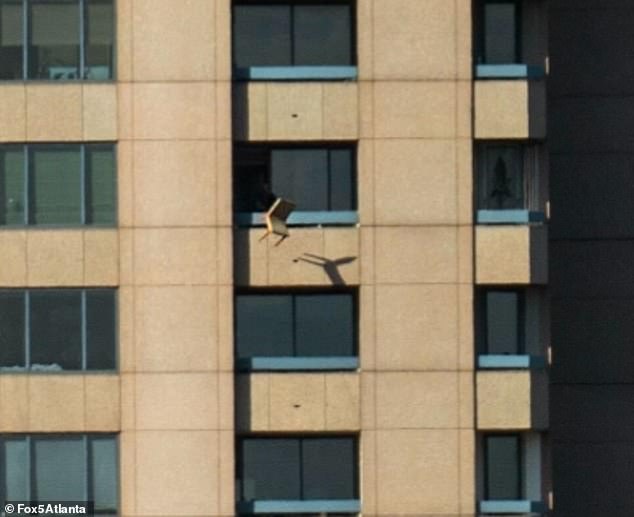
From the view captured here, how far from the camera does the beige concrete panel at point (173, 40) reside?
127ft

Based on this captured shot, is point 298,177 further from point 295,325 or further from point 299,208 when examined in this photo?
point 295,325

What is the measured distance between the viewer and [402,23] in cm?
3900

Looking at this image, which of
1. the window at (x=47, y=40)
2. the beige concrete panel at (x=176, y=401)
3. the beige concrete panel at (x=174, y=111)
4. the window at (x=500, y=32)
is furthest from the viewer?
the window at (x=500, y=32)

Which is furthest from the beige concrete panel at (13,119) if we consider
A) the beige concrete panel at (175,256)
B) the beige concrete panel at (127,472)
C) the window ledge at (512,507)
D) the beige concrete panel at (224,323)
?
the window ledge at (512,507)

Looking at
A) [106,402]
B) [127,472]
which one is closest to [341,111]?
[106,402]

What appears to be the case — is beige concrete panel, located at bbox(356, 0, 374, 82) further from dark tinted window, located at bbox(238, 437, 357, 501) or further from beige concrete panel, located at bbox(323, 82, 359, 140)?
dark tinted window, located at bbox(238, 437, 357, 501)

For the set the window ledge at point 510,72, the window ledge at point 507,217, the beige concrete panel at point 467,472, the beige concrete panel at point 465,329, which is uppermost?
the window ledge at point 510,72

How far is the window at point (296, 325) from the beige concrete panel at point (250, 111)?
287cm

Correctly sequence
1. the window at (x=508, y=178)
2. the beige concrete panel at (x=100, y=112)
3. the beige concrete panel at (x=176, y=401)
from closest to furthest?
the beige concrete panel at (x=176, y=401) < the beige concrete panel at (x=100, y=112) < the window at (x=508, y=178)

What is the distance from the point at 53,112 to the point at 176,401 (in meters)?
5.60

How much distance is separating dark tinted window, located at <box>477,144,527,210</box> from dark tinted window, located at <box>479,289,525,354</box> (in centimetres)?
162

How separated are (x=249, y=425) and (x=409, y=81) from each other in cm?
677

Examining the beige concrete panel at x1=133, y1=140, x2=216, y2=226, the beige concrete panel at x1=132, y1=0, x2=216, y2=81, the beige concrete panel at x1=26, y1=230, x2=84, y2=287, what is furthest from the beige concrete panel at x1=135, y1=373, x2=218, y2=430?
the beige concrete panel at x1=132, y1=0, x2=216, y2=81

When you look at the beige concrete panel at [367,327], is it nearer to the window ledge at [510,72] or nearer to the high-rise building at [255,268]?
the high-rise building at [255,268]
